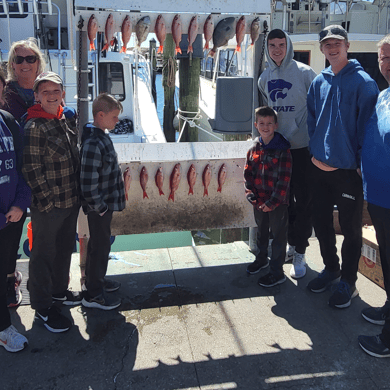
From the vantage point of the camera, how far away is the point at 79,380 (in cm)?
272

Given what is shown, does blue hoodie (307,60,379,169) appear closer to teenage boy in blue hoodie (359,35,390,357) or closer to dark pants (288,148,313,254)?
teenage boy in blue hoodie (359,35,390,357)

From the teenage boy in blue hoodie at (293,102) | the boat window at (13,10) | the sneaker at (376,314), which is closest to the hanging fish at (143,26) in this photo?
the teenage boy in blue hoodie at (293,102)

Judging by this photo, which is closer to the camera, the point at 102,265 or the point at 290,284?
the point at 102,265

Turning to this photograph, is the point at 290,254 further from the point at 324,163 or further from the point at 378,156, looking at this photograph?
the point at 378,156

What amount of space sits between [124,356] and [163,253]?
1.83 m

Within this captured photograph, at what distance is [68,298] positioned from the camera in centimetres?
363

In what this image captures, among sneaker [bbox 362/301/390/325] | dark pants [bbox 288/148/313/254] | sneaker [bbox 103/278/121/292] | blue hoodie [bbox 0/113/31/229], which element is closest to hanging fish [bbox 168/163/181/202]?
sneaker [bbox 103/278/121/292]

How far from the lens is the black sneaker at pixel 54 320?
322 cm

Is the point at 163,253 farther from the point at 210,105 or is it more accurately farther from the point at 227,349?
the point at 210,105

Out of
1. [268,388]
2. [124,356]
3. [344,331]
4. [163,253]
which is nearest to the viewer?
[268,388]

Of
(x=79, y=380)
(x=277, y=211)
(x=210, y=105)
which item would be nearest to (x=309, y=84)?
(x=277, y=211)

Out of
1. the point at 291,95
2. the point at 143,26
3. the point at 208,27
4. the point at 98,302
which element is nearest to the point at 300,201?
the point at 291,95

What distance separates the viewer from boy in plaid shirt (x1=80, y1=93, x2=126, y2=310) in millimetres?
3109

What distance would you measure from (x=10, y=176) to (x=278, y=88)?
247 cm
